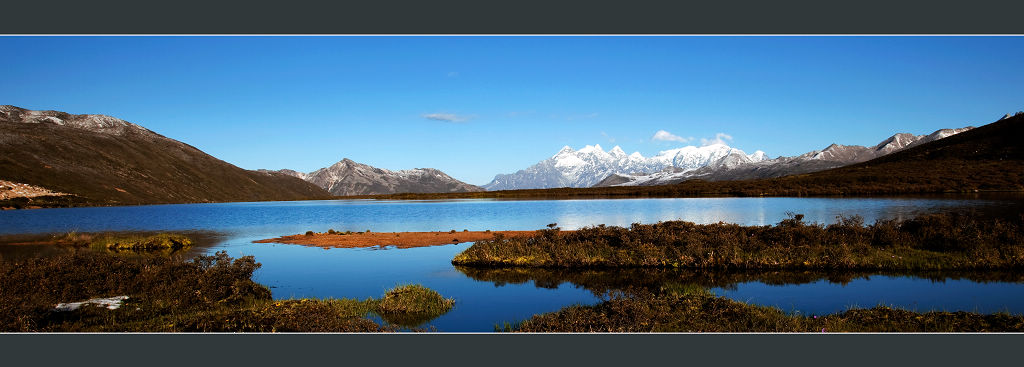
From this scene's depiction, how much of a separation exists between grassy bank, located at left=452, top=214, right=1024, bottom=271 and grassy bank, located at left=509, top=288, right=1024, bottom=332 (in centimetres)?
1178

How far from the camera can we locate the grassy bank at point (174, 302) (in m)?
15.1

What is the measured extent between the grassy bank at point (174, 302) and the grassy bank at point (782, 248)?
11838 millimetres

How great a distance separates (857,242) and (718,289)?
12.4m

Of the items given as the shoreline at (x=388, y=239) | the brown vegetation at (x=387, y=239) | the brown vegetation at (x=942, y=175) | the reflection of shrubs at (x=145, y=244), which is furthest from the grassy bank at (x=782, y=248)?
the brown vegetation at (x=942, y=175)

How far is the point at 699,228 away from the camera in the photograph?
34.8 m

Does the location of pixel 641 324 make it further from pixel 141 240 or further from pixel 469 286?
pixel 141 240

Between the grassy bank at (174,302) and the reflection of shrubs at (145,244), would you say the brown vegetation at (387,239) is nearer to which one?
the reflection of shrubs at (145,244)

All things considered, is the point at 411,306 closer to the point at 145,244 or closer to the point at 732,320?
the point at 732,320

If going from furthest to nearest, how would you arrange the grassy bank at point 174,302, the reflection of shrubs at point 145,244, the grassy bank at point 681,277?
the reflection of shrubs at point 145,244 < the grassy bank at point 681,277 < the grassy bank at point 174,302

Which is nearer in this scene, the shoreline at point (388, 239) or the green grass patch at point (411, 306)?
the green grass patch at point (411, 306)

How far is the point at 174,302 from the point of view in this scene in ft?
61.2

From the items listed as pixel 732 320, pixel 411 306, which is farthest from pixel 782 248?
pixel 411 306

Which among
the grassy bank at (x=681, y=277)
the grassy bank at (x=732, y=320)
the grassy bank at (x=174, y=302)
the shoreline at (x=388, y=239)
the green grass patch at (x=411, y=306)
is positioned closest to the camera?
the grassy bank at (x=732, y=320)

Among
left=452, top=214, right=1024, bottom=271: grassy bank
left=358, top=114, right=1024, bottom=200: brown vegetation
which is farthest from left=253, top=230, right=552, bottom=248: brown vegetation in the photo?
left=358, top=114, right=1024, bottom=200: brown vegetation
